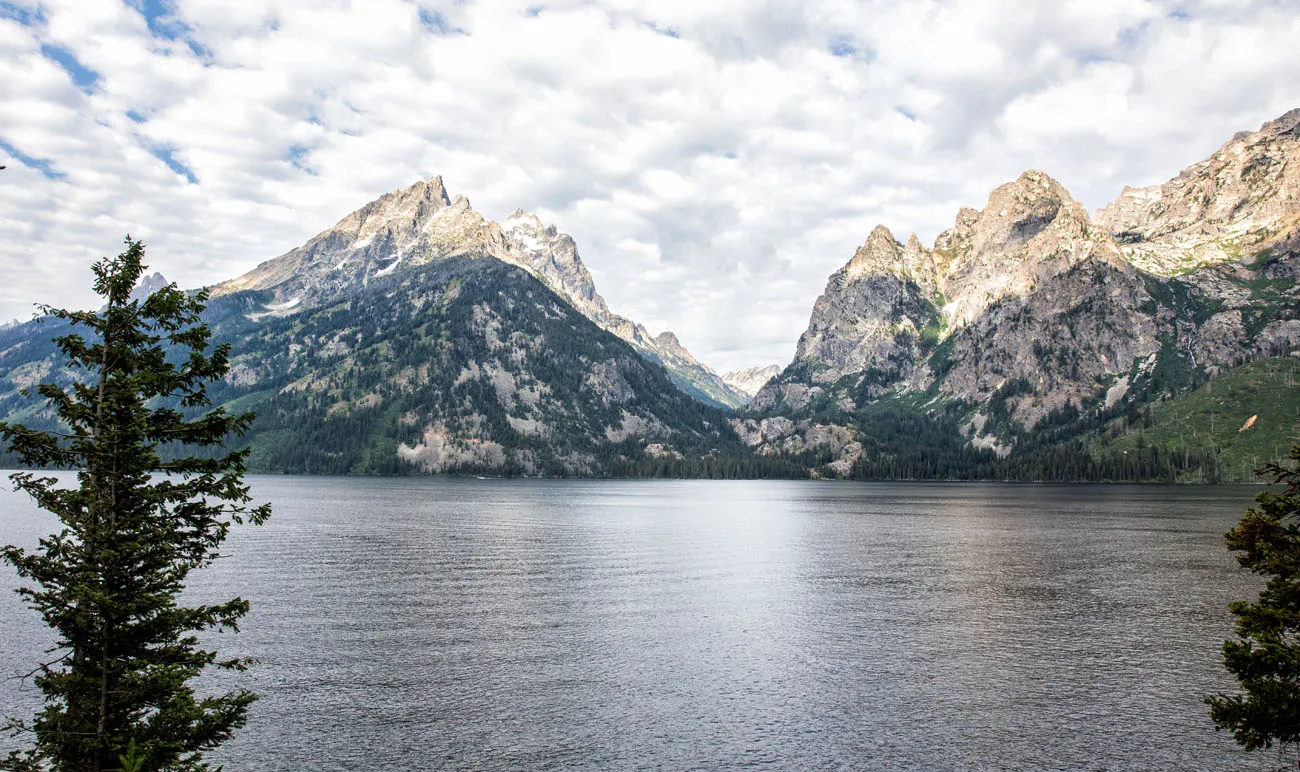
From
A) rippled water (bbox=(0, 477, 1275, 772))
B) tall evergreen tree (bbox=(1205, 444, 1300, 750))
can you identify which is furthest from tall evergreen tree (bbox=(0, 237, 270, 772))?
tall evergreen tree (bbox=(1205, 444, 1300, 750))

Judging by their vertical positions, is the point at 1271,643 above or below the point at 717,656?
above

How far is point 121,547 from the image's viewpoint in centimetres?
2270

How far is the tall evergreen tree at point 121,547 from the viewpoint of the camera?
22.2m

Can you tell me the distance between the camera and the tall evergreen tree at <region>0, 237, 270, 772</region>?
22.2 meters

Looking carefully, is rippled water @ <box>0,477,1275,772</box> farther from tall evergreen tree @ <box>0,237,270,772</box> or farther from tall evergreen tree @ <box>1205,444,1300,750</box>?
tall evergreen tree @ <box>0,237,270,772</box>

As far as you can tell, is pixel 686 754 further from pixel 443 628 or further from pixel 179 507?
pixel 443 628

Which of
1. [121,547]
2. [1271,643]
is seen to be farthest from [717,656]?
[121,547]

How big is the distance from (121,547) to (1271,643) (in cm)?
3545

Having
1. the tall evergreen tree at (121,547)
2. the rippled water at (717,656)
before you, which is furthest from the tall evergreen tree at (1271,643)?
the tall evergreen tree at (121,547)

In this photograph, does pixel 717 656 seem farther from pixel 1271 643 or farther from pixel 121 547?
pixel 121 547

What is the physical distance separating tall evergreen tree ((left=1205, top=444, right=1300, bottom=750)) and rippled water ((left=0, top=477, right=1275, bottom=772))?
43.0 feet

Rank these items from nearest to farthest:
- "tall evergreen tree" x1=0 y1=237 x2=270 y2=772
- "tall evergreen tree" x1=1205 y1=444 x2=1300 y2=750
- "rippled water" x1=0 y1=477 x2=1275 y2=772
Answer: "tall evergreen tree" x1=0 y1=237 x2=270 y2=772, "tall evergreen tree" x1=1205 y1=444 x2=1300 y2=750, "rippled water" x1=0 y1=477 x2=1275 y2=772

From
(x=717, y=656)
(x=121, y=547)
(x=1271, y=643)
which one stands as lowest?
(x=717, y=656)

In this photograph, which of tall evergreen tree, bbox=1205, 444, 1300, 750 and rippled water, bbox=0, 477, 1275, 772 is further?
rippled water, bbox=0, 477, 1275, 772
